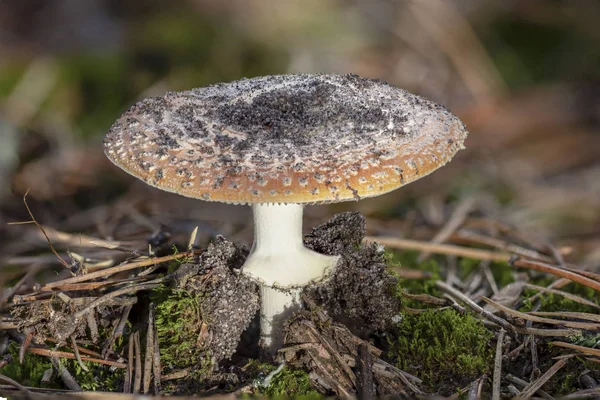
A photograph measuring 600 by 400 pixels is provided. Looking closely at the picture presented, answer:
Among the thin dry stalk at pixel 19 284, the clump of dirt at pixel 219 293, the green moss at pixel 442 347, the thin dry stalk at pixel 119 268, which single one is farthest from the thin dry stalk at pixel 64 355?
the green moss at pixel 442 347

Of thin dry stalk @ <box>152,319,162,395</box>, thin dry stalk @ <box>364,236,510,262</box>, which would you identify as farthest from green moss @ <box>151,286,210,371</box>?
thin dry stalk @ <box>364,236,510,262</box>

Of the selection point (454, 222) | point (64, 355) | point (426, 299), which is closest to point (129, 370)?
point (64, 355)

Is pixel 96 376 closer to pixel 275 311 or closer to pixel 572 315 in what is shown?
pixel 275 311

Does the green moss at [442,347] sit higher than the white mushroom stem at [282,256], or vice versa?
the white mushroom stem at [282,256]

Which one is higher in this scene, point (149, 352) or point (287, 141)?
point (287, 141)

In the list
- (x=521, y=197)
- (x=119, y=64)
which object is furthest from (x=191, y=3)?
→ (x=521, y=197)

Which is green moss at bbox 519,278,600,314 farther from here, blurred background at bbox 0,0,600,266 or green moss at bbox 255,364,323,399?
green moss at bbox 255,364,323,399

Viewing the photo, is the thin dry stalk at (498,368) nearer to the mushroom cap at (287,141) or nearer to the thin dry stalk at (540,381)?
the thin dry stalk at (540,381)
